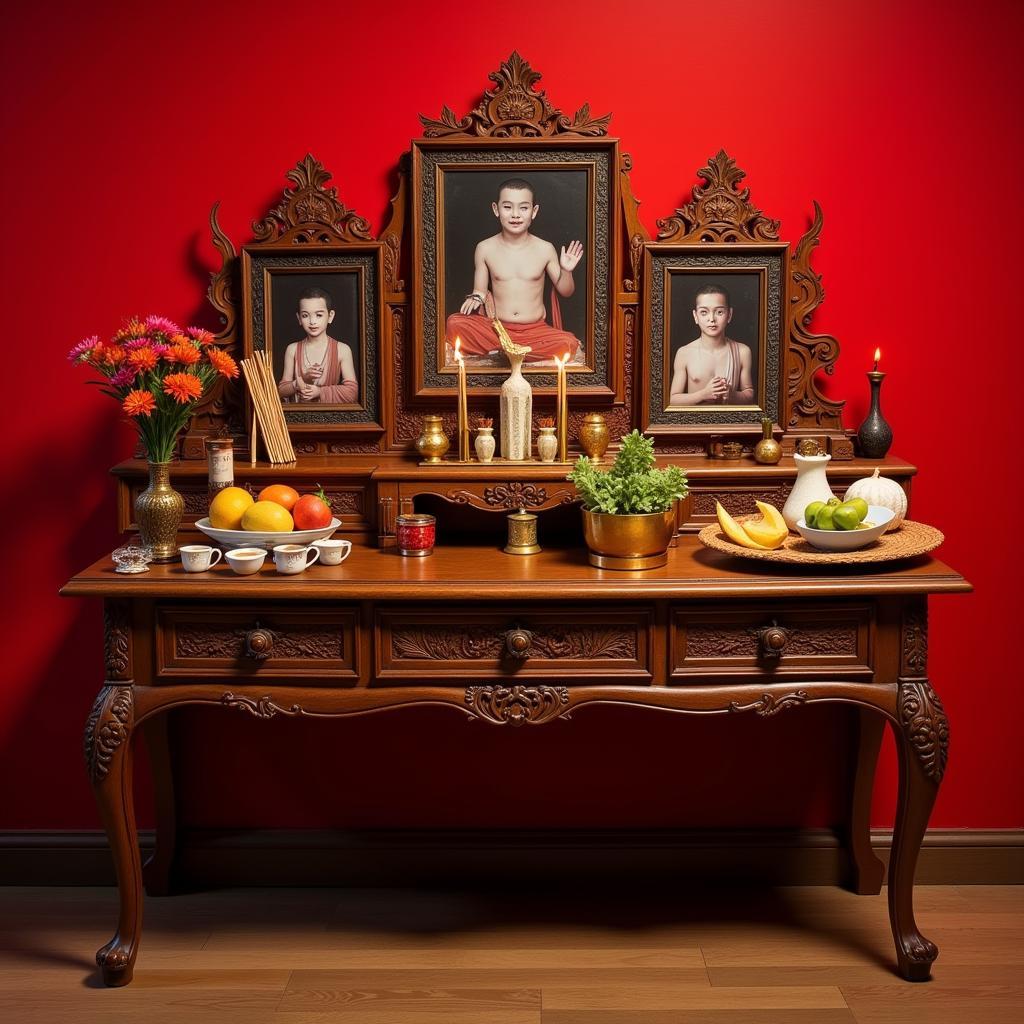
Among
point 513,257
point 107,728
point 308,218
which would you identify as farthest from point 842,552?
point 107,728

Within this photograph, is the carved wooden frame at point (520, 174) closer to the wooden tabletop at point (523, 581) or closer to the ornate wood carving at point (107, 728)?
the wooden tabletop at point (523, 581)

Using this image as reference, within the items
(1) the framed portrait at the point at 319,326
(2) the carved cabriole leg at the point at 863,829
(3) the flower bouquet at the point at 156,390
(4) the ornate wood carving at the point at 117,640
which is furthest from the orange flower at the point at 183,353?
(2) the carved cabriole leg at the point at 863,829

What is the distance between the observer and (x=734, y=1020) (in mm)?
2506

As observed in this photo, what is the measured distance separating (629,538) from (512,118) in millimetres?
1102

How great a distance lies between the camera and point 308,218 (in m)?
2.91

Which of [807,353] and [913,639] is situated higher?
[807,353]

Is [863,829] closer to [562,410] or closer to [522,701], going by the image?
[522,701]

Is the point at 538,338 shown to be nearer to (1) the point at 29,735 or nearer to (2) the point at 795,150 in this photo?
(2) the point at 795,150

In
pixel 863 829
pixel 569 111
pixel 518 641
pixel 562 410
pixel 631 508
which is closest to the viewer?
pixel 518 641

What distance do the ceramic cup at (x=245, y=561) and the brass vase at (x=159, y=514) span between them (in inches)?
7.4

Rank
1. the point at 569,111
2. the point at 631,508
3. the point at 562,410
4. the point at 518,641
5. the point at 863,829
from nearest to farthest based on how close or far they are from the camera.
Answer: the point at 518,641
the point at 631,508
the point at 562,410
the point at 569,111
the point at 863,829

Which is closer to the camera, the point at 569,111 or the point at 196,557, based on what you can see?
the point at 196,557

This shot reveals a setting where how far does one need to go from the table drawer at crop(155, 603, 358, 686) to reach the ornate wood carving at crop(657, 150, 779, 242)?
1252 millimetres

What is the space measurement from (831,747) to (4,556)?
7.38ft
